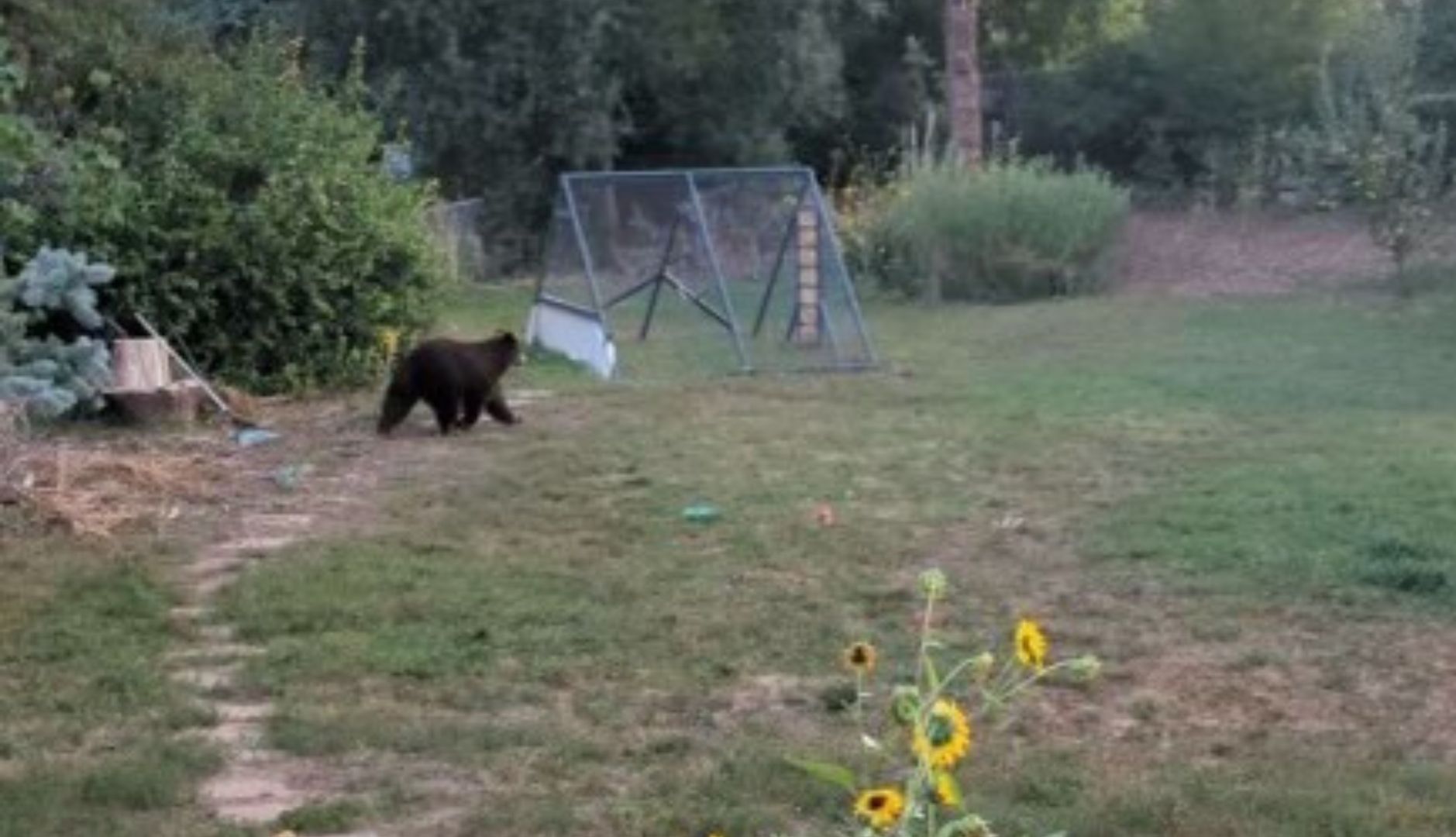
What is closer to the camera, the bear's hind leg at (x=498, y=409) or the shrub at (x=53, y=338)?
the shrub at (x=53, y=338)

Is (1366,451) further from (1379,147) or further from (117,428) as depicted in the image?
(1379,147)

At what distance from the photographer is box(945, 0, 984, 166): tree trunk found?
2400 cm

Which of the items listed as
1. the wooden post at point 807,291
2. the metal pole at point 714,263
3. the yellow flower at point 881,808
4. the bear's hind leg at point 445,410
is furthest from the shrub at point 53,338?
the yellow flower at point 881,808

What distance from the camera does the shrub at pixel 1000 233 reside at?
20328mm

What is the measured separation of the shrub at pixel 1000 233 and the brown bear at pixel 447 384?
9.07 metres

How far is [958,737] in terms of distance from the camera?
3240mm

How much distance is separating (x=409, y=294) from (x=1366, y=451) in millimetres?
6497

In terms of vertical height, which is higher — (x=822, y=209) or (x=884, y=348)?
(x=822, y=209)

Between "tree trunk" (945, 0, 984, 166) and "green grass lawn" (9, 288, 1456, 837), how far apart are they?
1102 cm

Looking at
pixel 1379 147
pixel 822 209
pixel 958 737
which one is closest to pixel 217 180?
pixel 822 209

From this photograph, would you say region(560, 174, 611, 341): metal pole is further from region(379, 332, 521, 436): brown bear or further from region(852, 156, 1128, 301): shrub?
region(852, 156, 1128, 301): shrub

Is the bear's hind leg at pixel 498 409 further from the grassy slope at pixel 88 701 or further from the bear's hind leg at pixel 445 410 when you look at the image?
the grassy slope at pixel 88 701

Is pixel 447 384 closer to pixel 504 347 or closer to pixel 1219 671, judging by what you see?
pixel 504 347

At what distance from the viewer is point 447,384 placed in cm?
1177
